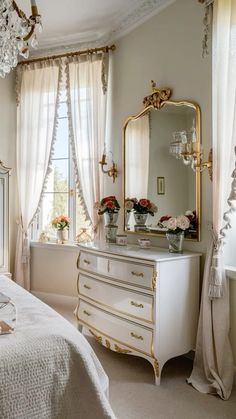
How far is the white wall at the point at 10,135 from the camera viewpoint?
4.49 metres

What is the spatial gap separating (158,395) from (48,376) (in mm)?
1289

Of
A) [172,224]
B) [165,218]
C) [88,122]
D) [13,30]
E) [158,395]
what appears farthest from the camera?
[88,122]

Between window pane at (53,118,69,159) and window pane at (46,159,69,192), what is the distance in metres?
0.10

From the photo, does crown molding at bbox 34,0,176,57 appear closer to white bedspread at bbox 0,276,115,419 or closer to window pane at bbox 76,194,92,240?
window pane at bbox 76,194,92,240

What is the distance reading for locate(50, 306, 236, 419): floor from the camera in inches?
87.4

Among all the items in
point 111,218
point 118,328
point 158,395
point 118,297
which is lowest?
point 158,395

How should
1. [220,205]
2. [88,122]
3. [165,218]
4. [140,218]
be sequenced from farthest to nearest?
[88,122]
[140,218]
[165,218]
[220,205]

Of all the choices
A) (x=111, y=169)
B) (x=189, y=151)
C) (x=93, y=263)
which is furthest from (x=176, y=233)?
(x=111, y=169)

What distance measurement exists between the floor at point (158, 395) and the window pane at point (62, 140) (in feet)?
8.10

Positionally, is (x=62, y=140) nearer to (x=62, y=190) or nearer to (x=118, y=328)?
(x=62, y=190)

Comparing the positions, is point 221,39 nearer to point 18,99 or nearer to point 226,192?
point 226,192

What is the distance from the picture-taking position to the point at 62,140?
14.5 ft

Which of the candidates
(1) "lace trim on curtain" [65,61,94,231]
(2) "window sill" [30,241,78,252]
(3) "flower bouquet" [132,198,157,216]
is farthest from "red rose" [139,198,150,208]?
(2) "window sill" [30,241,78,252]

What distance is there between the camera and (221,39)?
97.9 inches
